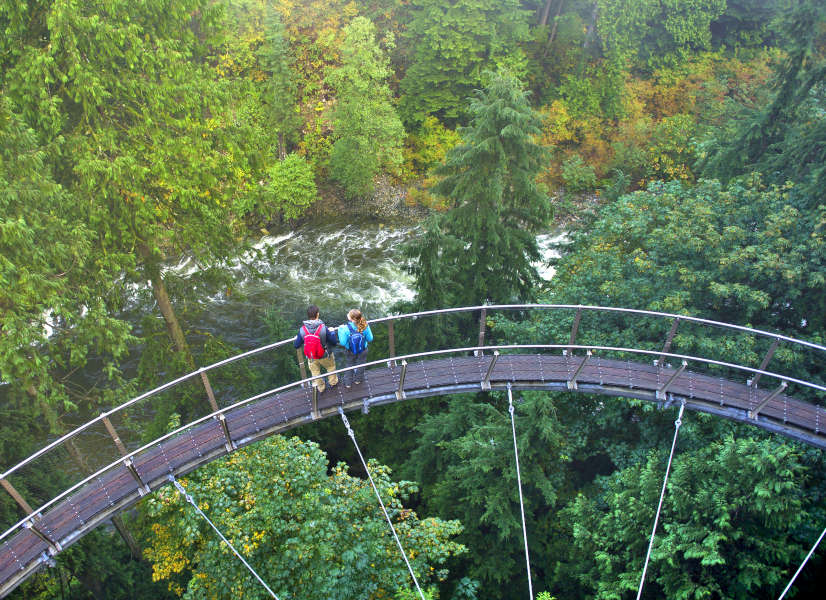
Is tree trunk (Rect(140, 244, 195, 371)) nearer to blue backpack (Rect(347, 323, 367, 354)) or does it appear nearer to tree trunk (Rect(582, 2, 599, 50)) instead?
blue backpack (Rect(347, 323, 367, 354))

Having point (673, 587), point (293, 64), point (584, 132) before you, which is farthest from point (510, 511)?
point (293, 64)

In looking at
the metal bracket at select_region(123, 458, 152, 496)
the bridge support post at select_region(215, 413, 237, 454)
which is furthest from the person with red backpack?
the metal bracket at select_region(123, 458, 152, 496)

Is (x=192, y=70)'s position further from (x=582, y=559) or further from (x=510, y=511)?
(x=582, y=559)

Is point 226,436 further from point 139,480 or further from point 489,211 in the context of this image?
point 489,211

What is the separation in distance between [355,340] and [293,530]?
3.57 m

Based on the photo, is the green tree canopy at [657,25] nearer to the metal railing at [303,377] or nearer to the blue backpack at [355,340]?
the metal railing at [303,377]

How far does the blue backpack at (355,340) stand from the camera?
8422mm

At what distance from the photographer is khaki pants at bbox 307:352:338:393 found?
29.7ft

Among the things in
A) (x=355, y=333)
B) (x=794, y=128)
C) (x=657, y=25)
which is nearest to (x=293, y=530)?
(x=355, y=333)

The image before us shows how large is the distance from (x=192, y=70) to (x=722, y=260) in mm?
12801

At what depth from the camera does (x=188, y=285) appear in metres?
15.3

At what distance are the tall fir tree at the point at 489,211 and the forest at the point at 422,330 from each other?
0.09 meters

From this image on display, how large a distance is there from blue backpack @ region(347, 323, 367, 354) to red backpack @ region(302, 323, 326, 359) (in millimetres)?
445

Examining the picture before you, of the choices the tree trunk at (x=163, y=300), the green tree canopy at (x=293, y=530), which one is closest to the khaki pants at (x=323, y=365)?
the green tree canopy at (x=293, y=530)
